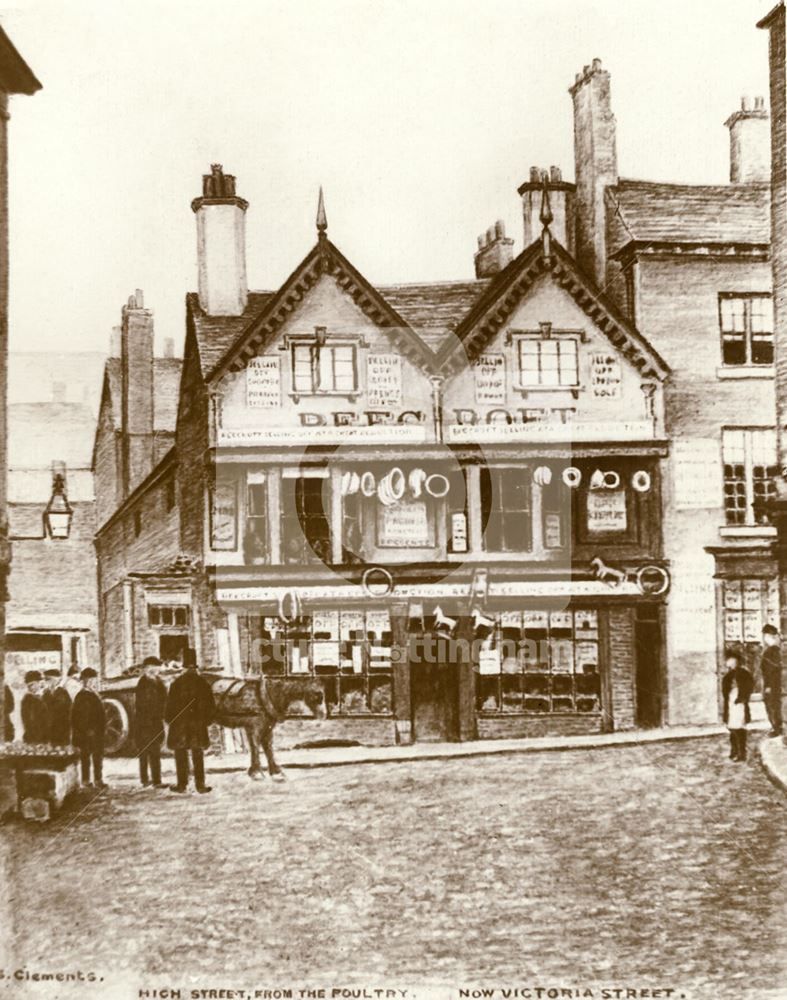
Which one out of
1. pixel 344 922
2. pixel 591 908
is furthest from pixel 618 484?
pixel 344 922

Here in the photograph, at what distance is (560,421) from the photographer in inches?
217

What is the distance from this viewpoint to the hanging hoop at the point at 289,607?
5.46 meters

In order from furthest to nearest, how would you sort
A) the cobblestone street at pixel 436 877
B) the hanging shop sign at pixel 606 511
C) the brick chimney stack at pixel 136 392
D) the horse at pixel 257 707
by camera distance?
the brick chimney stack at pixel 136 392, the hanging shop sign at pixel 606 511, the horse at pixel 257 707, the cobblestone street at pixel 436 877

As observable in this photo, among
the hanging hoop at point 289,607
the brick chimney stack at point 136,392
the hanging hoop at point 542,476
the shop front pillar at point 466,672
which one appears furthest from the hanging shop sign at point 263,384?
the shop front pillar at point 466,672

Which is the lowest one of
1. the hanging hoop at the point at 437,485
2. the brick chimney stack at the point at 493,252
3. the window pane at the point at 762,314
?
the hanging hoop at the point at 437,485

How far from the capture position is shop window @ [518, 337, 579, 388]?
5.55m

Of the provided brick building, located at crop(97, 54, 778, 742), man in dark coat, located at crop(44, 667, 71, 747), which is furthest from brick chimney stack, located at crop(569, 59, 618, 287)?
man in dark coat, located at crop(44, 667, 71, 747)

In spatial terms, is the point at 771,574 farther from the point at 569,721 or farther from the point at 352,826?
the point at 352,826

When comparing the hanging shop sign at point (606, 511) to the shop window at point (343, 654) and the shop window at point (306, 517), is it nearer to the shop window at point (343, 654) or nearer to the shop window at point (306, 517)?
the shop window at point (343, 654)

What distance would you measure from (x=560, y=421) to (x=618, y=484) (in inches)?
Answer: 15.1

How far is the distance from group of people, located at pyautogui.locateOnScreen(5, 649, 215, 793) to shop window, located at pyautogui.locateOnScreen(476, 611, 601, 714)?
4.11ft

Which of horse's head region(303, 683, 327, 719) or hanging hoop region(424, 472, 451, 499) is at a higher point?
hanging hoop region(424, 472, 451, 499)

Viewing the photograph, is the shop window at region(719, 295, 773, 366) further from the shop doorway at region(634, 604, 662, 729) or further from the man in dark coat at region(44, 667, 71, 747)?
the man in dark coat at region(44, 667, 71, 747)

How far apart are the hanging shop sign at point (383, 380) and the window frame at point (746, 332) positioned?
1495 mm
